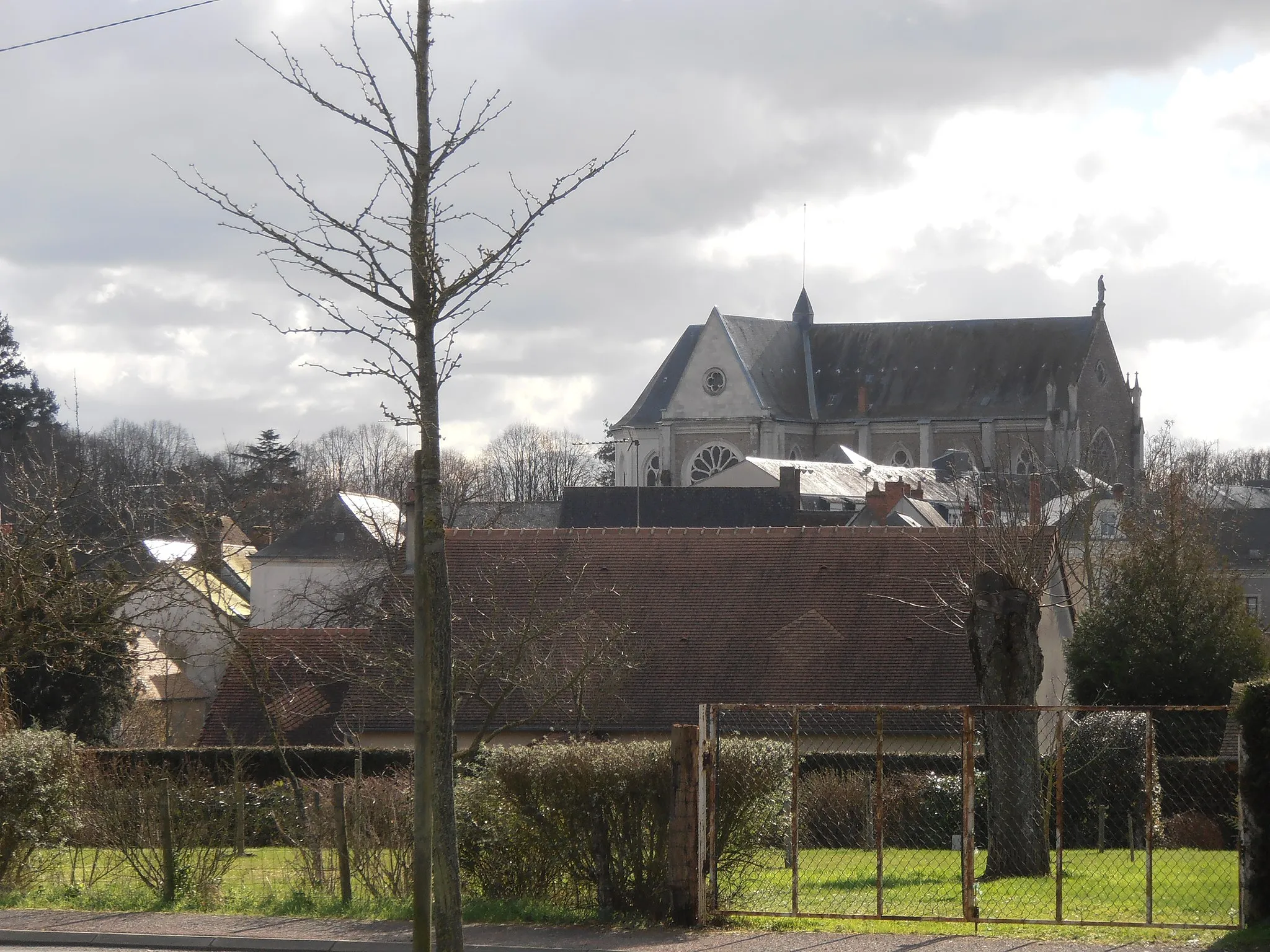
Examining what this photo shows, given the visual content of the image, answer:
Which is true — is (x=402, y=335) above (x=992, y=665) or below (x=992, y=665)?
above

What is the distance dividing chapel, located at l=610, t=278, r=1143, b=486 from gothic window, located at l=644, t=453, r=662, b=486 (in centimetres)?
7

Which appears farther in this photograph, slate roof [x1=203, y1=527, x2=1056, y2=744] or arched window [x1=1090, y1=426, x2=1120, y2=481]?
arched window [x1=1090, y1=426, x2=1120, y2=481]

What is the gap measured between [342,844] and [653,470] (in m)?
74.2

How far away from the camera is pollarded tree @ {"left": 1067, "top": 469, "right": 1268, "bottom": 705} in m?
27.6

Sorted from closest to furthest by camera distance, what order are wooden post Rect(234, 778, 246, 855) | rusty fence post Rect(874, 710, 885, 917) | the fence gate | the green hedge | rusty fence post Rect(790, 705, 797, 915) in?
rusty fence post Rect(874, 710, 885, 917) < rusty fence post Rect(790, 705, 797, 915) < the fence gate < wooden post Rect(234, 778, 246, 855) < the green hedge

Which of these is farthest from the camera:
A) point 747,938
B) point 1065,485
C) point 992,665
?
point 1065,485

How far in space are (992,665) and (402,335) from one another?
7.61 metres

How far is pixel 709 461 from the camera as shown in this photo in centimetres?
8550

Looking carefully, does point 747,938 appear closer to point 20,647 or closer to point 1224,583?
point 20,647

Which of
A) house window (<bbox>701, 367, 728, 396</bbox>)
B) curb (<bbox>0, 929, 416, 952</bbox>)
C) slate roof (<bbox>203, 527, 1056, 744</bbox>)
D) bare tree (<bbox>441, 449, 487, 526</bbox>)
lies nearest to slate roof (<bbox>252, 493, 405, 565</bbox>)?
bare tree (<bbox>441, 449, 487, 526</bbox>)

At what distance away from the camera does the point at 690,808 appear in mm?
10203

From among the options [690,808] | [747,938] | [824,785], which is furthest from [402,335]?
[824,785]

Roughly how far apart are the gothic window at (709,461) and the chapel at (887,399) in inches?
2.8

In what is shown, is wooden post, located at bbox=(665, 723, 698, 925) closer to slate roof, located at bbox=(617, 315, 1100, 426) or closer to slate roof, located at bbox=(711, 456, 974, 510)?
slate roof, located at bbox=(711, 456, 974, 510)
